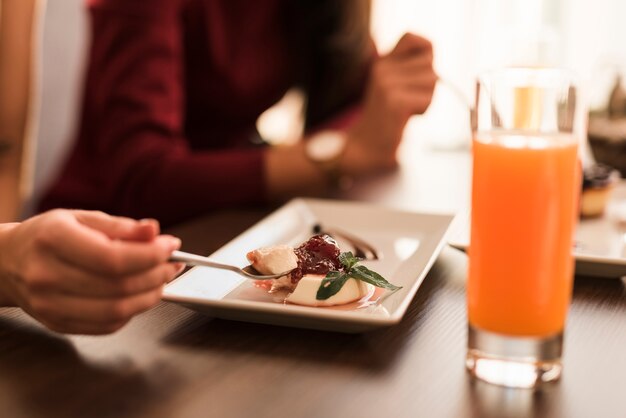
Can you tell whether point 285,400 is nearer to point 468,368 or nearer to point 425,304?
point 468,368

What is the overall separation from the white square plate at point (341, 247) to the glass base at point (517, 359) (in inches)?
3.3

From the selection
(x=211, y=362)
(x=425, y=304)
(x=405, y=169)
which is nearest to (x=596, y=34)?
(x=405, y=169)

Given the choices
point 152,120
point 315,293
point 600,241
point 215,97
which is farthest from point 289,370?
point 215,97

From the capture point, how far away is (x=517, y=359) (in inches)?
24.1

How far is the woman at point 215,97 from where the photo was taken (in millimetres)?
1389

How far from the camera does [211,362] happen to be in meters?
0.66

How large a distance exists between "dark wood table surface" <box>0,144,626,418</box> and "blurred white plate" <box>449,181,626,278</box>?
0.04 metres

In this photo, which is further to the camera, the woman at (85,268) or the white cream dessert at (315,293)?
the white cream dessert at (315,293)

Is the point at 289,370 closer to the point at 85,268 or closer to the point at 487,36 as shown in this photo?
the point at 85,268

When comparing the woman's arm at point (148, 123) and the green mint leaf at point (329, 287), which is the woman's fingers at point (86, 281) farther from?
the woman's arm at point (148, 123)

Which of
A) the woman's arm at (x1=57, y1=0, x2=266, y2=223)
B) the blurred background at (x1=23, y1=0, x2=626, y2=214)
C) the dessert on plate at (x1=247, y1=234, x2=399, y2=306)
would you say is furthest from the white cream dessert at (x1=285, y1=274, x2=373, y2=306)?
the blurred background at (x1=23, y1=0, x2=626, y2=214)

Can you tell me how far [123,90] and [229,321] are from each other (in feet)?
2.69

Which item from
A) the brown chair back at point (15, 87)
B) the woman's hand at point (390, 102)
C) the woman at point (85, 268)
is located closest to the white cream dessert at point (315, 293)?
the woman at point (85, 268)

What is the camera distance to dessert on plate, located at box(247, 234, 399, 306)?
0.74 metres
